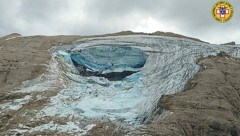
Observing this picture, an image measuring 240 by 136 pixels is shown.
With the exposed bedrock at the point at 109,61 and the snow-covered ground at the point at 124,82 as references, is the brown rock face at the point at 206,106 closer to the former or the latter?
the snow-covered ground at the point at 124,82

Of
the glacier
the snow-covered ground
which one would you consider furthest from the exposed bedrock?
the snow-covered ground

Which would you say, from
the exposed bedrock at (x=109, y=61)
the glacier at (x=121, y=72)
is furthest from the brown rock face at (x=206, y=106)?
the exposed bedrock at (x=109, y=61)

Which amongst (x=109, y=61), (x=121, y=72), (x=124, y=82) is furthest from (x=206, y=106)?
(x=109, y=61)

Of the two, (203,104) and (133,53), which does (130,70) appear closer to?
(133,53)

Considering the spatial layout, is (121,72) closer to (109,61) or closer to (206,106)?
(109,61)

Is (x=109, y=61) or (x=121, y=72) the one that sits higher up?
(x=109, y=61)
